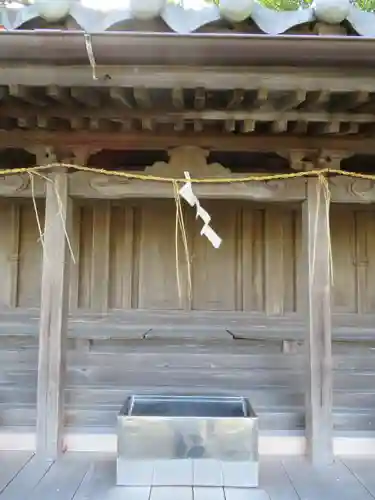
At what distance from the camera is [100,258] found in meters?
4.98

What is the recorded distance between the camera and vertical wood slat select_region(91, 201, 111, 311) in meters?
4.96

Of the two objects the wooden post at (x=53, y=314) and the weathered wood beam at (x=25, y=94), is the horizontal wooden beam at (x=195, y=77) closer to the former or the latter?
the weathered wood beam at (x=25, y=94)

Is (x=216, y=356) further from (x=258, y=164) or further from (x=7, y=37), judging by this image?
(x=7, y=37)

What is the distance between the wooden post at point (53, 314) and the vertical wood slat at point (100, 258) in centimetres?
165

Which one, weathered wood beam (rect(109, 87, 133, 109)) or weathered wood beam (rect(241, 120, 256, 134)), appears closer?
weathered wood beam (rect(109, 87, 133, 109))

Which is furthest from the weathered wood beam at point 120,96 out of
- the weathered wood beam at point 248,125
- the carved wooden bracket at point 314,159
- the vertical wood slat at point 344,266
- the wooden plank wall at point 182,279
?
the vertical wood slat at point 344,266

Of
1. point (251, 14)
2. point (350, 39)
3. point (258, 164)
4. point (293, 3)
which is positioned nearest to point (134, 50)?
point (251, 14)

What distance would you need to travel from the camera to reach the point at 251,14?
2379 millimetres

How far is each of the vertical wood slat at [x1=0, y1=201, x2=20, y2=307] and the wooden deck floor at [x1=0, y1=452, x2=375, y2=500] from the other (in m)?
1.92

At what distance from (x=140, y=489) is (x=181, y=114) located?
2.12 meters

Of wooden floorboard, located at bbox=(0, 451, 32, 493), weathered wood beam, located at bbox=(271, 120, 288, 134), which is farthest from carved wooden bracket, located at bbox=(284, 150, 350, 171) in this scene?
wooden floorboard, located at bbox=(0, 451, 32, 493)

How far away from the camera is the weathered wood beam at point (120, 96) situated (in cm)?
270

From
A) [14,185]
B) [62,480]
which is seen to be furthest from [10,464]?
[14,185]

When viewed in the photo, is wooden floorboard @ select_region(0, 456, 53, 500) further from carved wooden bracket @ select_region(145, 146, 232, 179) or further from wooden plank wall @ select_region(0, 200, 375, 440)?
carved wooden bracket @ select_region(145, 146, 232, 179)
